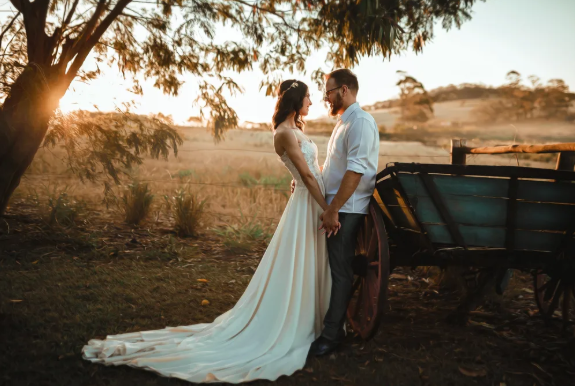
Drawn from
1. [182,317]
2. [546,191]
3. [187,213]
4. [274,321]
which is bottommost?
[182,317]

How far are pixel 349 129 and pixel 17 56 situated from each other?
193 inches

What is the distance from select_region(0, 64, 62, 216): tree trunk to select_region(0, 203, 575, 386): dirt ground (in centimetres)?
86

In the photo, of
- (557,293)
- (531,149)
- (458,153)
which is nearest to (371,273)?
(557,293)

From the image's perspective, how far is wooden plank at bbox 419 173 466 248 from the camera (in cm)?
273

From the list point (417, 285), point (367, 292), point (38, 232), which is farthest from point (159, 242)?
point (367, 292)

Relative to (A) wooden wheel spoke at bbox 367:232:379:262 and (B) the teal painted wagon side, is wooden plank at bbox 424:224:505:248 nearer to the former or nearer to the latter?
(B) the teal painted wagon side

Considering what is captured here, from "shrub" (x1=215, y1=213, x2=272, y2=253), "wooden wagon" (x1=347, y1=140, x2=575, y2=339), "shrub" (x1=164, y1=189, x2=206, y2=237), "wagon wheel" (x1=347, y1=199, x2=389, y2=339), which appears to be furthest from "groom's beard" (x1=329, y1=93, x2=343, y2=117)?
"shrub" (x1=164, y1=189, x2=206, y2=237)

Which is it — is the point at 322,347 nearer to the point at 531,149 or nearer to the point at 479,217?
the point at 479,217

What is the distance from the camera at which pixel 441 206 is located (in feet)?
9.03

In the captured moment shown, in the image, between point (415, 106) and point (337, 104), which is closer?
point (337, 104)

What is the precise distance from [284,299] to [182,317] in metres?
1.14

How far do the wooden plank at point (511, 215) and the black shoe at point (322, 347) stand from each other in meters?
1.28

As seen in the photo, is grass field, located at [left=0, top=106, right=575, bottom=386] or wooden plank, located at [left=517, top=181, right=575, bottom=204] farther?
grass field, located at [left=0, top=106, right=575, bottom=386]

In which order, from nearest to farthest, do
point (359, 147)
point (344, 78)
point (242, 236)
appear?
point (359, 147)
point (344, 78)
point (242, 236)
